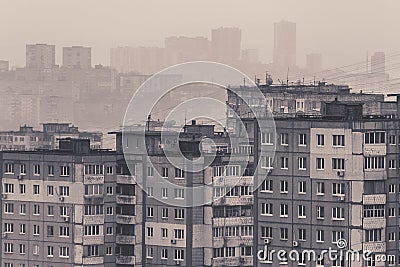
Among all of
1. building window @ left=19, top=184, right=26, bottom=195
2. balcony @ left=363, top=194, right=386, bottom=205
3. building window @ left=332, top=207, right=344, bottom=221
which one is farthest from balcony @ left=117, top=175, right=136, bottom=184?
balcony @ left=363, top=194, right=386, bottom=205

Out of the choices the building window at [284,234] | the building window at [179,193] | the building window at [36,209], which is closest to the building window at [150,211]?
the building window at [179,193]

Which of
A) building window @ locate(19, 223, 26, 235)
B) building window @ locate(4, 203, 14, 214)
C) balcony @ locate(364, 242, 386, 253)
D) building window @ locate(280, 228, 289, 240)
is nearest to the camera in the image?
balcony @ locate(364, 242, 386, 253)

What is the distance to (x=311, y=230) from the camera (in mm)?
22922

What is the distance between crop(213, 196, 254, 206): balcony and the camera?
2825 centimetres

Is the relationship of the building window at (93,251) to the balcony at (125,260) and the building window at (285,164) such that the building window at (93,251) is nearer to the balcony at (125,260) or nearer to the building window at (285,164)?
the balcony at (125,260)

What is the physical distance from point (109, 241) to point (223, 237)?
2189mm

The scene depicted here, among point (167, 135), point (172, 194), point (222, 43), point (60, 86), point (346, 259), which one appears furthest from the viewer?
point (60, 86)

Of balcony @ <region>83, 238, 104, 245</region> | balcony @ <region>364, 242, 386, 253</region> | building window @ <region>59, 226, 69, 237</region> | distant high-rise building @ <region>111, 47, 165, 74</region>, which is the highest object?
distant high-rise building @ <region>111, 47, 165, 74</region>

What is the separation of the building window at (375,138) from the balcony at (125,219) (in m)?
7.01

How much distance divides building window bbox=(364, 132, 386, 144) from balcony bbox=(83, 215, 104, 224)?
7349mm

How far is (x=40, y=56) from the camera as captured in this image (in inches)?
2012

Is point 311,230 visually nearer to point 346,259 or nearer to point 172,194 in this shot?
point 346,259

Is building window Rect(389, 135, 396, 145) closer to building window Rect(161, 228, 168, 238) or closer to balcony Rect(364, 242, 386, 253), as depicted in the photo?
balcony Rect(364, 242, 386, 253)

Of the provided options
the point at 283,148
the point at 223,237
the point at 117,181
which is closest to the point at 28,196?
the point at 117,181
